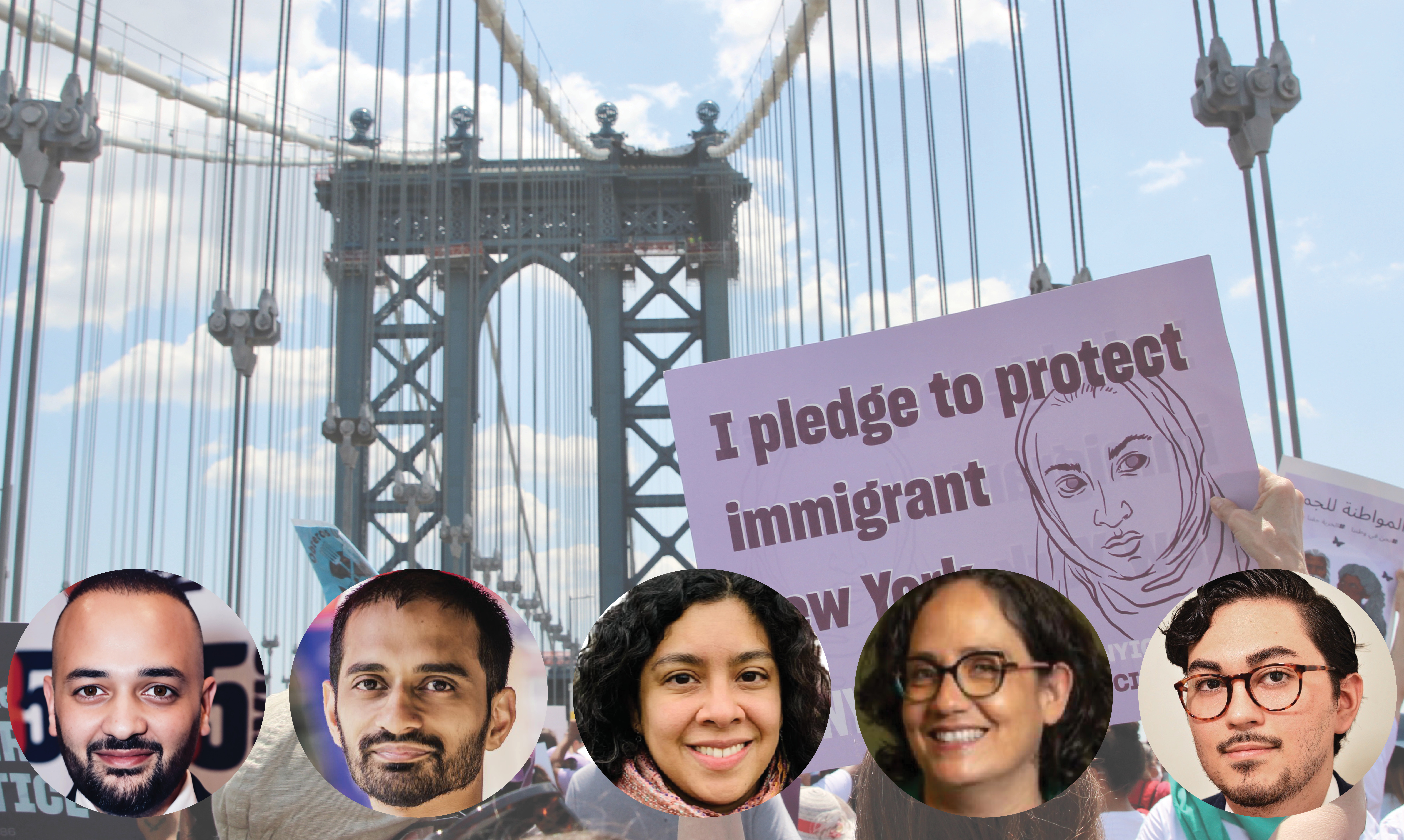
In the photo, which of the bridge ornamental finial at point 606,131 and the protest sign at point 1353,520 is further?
the bridge ornamental finial at point 606,131

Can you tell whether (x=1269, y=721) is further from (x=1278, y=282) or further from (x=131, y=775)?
(x=1278, y=282)

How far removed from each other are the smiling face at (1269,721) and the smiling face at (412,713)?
589 millimetres

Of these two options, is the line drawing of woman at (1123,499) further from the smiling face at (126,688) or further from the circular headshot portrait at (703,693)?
the smiling face at (126,688)

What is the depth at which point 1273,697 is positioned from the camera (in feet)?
3.20

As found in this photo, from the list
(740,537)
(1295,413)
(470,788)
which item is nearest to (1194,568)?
(740,537)

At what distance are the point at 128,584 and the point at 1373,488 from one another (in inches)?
104

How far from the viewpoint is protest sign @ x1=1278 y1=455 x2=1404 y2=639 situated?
2.70 metres

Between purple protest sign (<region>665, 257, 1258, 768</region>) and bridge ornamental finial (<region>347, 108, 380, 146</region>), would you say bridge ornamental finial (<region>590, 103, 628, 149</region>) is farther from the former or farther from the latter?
purple protest sign (<region>665, 257, 1258, 768</region>)

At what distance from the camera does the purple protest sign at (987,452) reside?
186cm

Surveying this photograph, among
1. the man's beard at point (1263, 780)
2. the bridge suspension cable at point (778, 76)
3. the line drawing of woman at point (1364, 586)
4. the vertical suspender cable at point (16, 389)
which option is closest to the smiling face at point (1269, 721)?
the man's beard at point (1263, 780)

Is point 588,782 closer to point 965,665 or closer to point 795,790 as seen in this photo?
point 795,790

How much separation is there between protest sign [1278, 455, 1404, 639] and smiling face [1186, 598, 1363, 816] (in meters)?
1.86

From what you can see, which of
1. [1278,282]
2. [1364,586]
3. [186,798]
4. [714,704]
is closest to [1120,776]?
[714,704]

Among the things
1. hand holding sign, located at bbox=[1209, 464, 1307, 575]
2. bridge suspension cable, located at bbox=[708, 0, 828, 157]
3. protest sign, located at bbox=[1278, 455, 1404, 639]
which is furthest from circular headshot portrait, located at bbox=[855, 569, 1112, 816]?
bridge suspension cable, located at bbox=[708, 0, 828, 157]
